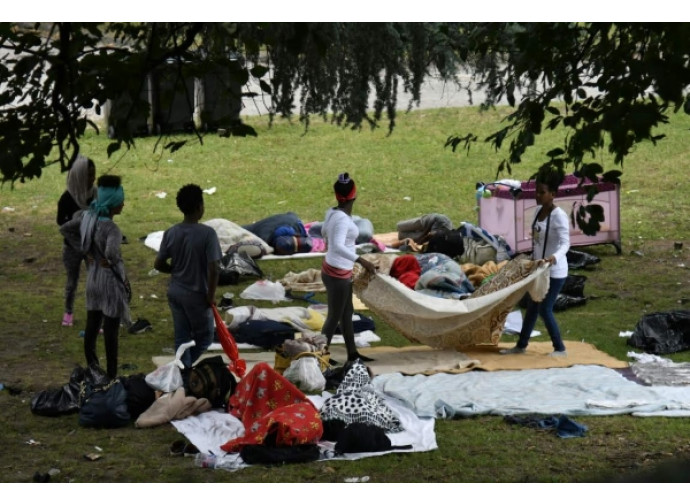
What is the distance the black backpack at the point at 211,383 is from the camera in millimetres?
8758

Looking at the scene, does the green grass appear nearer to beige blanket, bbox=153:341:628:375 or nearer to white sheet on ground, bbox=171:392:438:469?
white sheet on ground, bbox=171:392:438:469

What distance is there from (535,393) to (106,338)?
3.41 m

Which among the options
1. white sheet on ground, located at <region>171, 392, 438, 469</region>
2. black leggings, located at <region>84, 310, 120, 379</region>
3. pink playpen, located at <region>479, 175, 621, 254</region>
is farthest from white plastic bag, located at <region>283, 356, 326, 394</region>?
pink playpen, located at <region>479, 175, 621, 254</region>

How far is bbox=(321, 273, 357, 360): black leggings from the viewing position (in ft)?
32.7

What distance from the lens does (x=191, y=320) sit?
9.01 m

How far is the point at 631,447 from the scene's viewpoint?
8.05m

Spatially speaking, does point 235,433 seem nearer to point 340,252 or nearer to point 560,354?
point 340,252

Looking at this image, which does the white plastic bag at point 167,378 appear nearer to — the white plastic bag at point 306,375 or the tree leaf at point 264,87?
the white plastic bag at point 306,375

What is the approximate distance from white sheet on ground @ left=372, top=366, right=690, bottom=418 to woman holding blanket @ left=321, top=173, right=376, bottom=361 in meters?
0.72

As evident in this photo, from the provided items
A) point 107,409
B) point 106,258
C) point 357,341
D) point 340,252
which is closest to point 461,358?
point 357,341

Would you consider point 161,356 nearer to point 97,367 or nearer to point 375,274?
point 97,367

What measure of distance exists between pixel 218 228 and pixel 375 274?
4.96 m

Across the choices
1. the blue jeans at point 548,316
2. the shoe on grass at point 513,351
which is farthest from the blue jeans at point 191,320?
the blue jeans at point 548,316

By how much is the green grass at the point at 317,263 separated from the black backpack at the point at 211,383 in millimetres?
409
